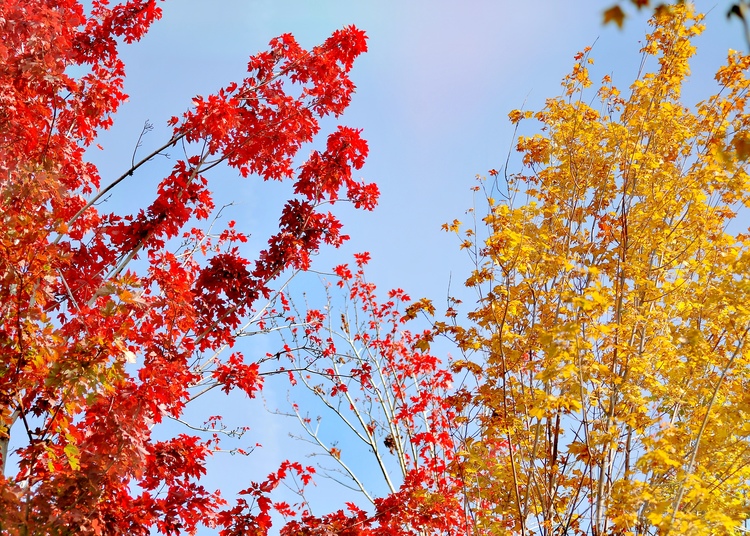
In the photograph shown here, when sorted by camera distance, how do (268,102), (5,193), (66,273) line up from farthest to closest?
(268,102) → (66,273) → (5,193)

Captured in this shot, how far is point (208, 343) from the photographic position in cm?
535

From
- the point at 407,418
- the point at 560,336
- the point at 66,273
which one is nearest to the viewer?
the point at 560,336

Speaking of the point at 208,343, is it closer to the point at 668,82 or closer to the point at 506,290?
the point at 506,290

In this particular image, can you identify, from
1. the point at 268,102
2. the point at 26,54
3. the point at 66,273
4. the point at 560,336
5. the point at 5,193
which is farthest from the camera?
the point at 268,102

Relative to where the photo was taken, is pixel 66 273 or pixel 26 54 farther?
pixel 66 273

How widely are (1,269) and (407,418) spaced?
19.4 feet

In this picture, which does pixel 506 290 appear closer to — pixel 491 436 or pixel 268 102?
pixel 491 436

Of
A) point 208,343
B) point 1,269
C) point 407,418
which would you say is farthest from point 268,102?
point 407,418

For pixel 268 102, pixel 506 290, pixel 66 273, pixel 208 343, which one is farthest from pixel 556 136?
pixel 66 273

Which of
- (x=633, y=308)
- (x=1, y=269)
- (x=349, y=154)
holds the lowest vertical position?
(x=633, y=308)

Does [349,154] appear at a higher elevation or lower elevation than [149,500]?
higher

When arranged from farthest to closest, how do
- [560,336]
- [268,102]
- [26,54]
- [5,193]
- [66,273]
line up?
[268,102] < [66,273] < [26,54] < [5,193] < [560,336]

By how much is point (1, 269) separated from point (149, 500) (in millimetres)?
2085

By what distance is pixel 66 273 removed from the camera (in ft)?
18.2
